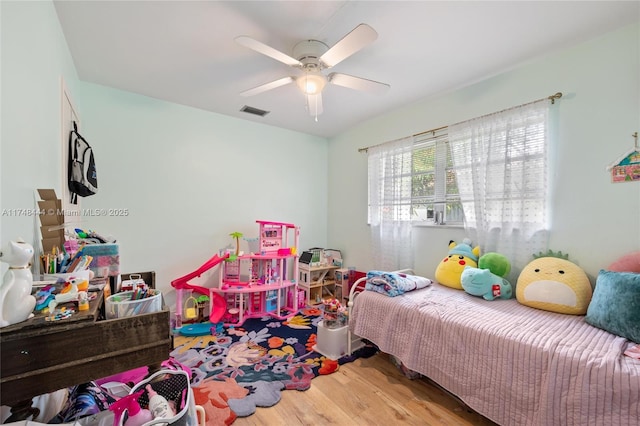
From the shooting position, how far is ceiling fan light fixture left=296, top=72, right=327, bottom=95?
77.4 inches

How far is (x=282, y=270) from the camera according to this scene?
3352 mm

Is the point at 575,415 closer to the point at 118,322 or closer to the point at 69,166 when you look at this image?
the point at 118,322

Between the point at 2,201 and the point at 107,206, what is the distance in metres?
1.98

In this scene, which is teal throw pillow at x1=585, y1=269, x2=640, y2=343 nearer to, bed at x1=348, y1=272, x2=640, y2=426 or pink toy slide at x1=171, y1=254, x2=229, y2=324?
bed at x1=348, y1=272, x2=640, y2=426

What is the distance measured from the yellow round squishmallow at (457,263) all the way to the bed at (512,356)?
9.2 inches

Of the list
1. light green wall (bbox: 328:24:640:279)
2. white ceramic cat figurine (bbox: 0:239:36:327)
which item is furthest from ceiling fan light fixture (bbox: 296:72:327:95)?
white ceramic cat figurine (bbox: 0:239:36:327)

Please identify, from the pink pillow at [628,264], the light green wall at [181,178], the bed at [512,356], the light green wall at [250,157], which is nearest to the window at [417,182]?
the light green wall at [250,157]

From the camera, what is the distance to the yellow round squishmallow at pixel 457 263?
238cm

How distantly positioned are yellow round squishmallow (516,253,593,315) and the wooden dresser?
2.32 m

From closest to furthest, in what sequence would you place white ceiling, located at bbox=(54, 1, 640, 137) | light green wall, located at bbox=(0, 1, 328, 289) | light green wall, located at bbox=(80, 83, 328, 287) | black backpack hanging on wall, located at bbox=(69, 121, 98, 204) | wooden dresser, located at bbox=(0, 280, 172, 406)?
1. wooden dresser, located at bbox=(0, 280, 172, 406)
2. light green wall, located at bbox=(0, 1, 328, 289)
3. white ceiling, located at bbox=(54, 1, 640, 137)
4. black backpack hanging on wall, located at bbox=(69, 121, 98, 204)
5. light green wall, located at bbox=(80, 83, 328, 287)

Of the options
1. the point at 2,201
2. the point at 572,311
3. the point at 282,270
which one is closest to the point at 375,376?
the point at 572,311

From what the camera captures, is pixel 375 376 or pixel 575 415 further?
pixel 375 376


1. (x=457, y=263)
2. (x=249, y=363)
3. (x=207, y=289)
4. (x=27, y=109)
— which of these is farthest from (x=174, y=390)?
(x=457, y=263)

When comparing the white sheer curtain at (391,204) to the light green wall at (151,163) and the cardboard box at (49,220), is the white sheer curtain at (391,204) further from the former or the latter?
the cardboard box at (49,220)
